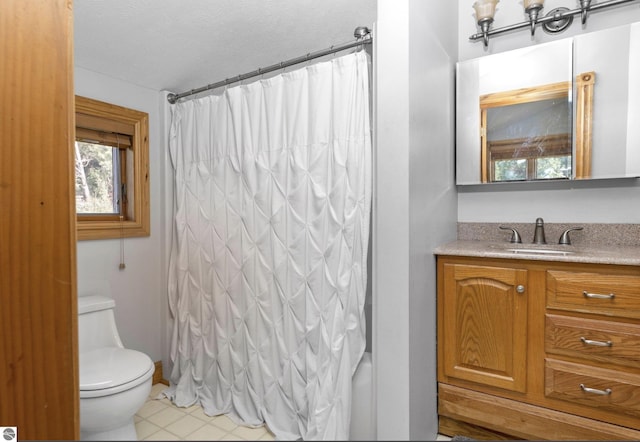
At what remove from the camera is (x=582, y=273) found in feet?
3.17

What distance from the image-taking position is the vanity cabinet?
3.05ft

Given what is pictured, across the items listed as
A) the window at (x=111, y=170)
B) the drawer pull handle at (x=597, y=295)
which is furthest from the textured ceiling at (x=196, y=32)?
the drawer pull handle at (x=597, y=295)

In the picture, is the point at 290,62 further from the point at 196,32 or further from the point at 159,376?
the point at 159,376

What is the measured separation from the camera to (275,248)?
1282 mm

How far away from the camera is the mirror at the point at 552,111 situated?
1155mm

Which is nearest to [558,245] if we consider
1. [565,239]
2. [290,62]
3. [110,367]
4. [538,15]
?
[565,239]

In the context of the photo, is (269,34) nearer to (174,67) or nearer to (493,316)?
(174,67)

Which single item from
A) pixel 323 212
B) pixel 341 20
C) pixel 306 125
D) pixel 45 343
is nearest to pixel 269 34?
pixel 341 20

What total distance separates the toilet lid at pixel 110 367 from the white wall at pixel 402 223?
82 cm

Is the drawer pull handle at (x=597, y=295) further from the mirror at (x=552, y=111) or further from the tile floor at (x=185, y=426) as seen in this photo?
the tile floor at (x=185, y=426)

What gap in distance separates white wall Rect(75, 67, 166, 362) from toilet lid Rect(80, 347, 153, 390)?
0.21 m

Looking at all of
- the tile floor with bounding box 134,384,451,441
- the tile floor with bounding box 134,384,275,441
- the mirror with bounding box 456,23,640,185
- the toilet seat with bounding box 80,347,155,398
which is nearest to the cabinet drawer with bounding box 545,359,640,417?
the tile floor with bounding box 134,384,451,441

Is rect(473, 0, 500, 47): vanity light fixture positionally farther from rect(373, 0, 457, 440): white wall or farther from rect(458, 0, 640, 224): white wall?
rect(373, 0, 457, 440): white wall

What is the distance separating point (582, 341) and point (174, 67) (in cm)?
Result: 177
